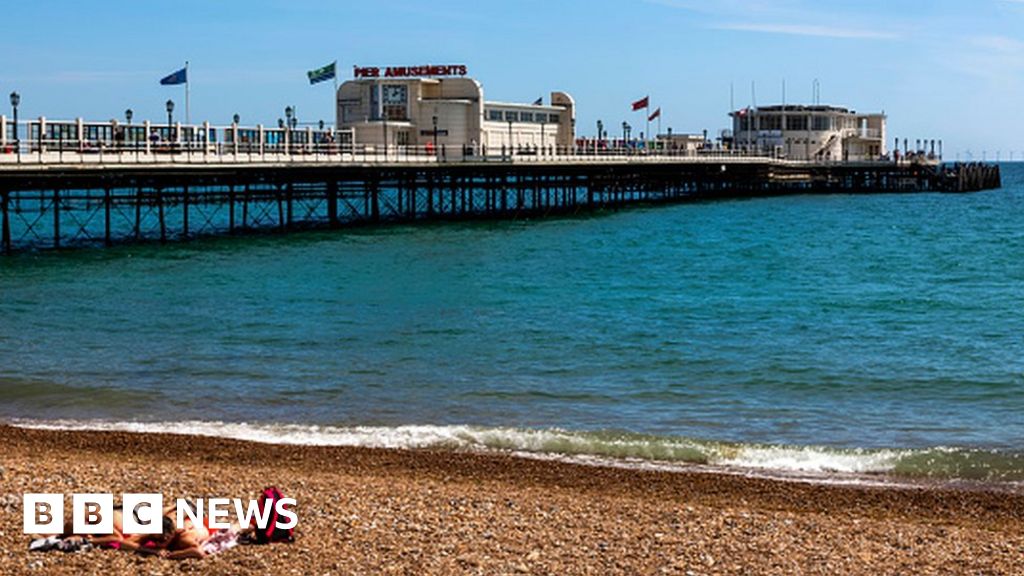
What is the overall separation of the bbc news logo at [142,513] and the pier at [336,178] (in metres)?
26.1

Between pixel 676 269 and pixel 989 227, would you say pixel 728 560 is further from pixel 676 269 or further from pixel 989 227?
pixel 989 227

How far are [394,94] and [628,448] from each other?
171ft

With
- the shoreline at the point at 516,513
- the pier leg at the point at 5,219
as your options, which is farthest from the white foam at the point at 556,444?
the pier leg at the point at 5,219

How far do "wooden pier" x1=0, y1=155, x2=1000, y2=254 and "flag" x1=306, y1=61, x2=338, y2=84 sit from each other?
491 centimetres

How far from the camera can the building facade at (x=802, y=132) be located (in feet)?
337

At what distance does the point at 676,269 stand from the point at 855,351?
17565 millimetres

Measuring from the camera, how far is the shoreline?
10.6 metres

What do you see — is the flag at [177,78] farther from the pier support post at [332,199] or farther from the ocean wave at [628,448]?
the ocean wave at [628,448]

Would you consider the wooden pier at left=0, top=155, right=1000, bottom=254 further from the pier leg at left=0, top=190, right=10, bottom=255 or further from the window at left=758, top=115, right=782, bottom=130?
the window at left=758, top=115, right=782, bottom=130

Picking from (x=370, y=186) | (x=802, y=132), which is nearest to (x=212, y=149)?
(x=370, y=186)

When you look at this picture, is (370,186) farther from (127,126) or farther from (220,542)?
(220,542)

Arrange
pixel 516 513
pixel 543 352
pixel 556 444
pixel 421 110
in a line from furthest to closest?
pixel 421 110, pixel 543 352, pixel 556 444, pixel 516 513

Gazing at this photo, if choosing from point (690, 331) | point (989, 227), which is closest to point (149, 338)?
point (690, 331)

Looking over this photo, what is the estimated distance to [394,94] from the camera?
220ft
